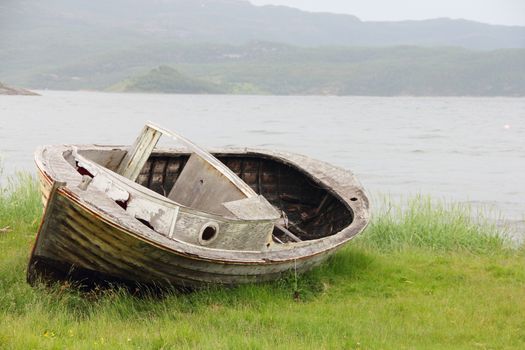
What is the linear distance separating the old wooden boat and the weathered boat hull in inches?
0.4

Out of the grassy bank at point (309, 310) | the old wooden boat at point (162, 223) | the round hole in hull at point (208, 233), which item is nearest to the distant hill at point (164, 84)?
the old wooden boat at point (162, 223)

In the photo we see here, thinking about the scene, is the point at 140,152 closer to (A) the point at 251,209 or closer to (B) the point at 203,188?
(B) the point at 203,188

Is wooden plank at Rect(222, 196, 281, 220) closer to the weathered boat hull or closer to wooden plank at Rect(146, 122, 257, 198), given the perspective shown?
wooden plank at Rect(146, 122, 257, 198)

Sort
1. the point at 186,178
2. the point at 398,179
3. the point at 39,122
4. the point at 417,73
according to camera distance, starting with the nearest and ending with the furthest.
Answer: the point at 186,178 → the point at 398,179 → the point at 39,122 → the point at 417,73

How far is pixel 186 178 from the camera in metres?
12.2

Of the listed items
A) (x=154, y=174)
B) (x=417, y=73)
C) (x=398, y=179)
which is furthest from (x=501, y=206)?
(x=417, y=73)

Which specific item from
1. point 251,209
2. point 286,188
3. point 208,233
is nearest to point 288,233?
point 251,209

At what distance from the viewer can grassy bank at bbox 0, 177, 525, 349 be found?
7.26 m

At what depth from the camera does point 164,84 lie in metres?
168

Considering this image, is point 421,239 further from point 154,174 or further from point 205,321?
point 205,321

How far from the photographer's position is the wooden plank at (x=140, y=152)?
11680 millimetres

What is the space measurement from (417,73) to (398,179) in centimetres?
17006

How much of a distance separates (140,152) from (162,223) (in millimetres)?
Result: 3174

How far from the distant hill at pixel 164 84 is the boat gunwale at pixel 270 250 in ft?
504
